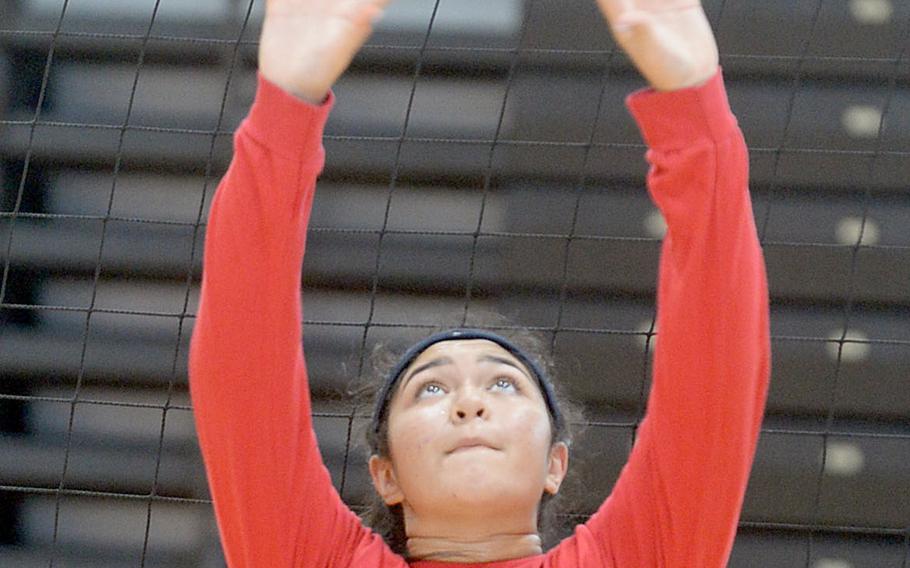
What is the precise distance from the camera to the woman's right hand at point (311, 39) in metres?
0.96

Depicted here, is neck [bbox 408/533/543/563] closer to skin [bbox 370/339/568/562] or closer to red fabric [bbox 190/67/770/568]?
skin [bbox 370/339/568/562]

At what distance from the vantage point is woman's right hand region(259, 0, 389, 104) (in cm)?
96

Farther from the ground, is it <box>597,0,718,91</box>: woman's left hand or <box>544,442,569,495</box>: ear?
<box>597,0,718,91</box>: woman's left hand

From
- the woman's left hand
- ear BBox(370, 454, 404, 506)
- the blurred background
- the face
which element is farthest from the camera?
the blurred background

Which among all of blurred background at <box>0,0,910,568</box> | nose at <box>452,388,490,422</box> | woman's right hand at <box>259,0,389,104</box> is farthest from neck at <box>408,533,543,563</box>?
blurred background at <box>0,0,910,568</box>

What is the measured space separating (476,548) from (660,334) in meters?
0.29

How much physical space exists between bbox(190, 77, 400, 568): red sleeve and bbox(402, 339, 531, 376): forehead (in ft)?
0.61

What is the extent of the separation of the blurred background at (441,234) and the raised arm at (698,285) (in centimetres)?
78

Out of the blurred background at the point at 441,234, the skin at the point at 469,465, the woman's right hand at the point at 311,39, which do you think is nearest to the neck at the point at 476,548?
the skin at the point at 469,465

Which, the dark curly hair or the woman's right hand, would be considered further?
the dark curly hair

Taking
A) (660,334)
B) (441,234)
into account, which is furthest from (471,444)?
(441,234)

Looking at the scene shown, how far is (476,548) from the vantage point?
1.24m

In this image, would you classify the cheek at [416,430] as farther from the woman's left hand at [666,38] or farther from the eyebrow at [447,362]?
the woman's left hand at [666,38]

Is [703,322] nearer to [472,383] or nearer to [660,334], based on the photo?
[660,334]
